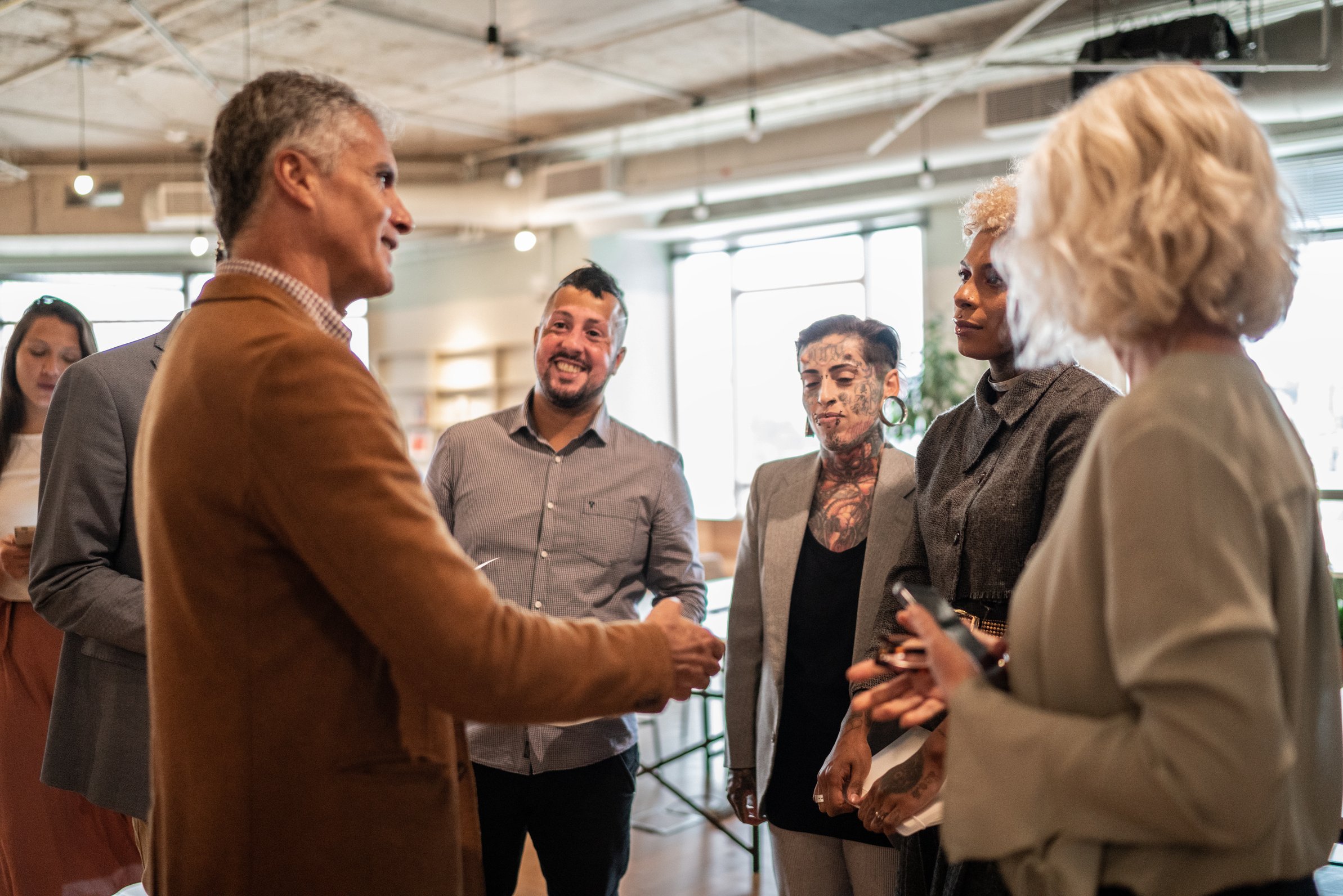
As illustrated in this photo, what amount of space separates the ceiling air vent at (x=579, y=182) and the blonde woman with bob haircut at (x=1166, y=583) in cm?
836

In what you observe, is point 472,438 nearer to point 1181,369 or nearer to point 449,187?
point 1181,369

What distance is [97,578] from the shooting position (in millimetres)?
2137

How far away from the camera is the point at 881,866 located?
2258 mm

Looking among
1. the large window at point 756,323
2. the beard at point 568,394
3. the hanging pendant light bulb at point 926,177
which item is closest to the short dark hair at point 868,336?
the beard at point 568,394

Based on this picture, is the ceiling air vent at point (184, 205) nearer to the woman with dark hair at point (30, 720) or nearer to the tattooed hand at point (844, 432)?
the woman with dark hair at point (30, 720)

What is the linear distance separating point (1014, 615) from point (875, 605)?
41.7 inches

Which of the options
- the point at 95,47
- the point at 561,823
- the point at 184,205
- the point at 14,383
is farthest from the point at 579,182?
the point at 561,823

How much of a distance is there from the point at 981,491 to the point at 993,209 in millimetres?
516

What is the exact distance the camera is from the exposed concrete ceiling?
699cm

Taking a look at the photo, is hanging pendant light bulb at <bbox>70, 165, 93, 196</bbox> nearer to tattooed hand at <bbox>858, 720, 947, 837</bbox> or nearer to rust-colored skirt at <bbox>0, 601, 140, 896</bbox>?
rust-colored skirt at <bbox>0, 601, 140, 896</bbox>

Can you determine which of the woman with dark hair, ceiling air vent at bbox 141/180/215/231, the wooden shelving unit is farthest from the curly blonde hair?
the wooden shelving unit

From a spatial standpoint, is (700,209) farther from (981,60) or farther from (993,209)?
(993,209)

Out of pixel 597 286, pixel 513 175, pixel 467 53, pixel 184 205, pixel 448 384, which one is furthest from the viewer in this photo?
pixel 448 384

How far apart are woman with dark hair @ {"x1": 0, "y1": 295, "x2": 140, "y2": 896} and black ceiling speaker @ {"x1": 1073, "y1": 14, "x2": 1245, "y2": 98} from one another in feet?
17.0
